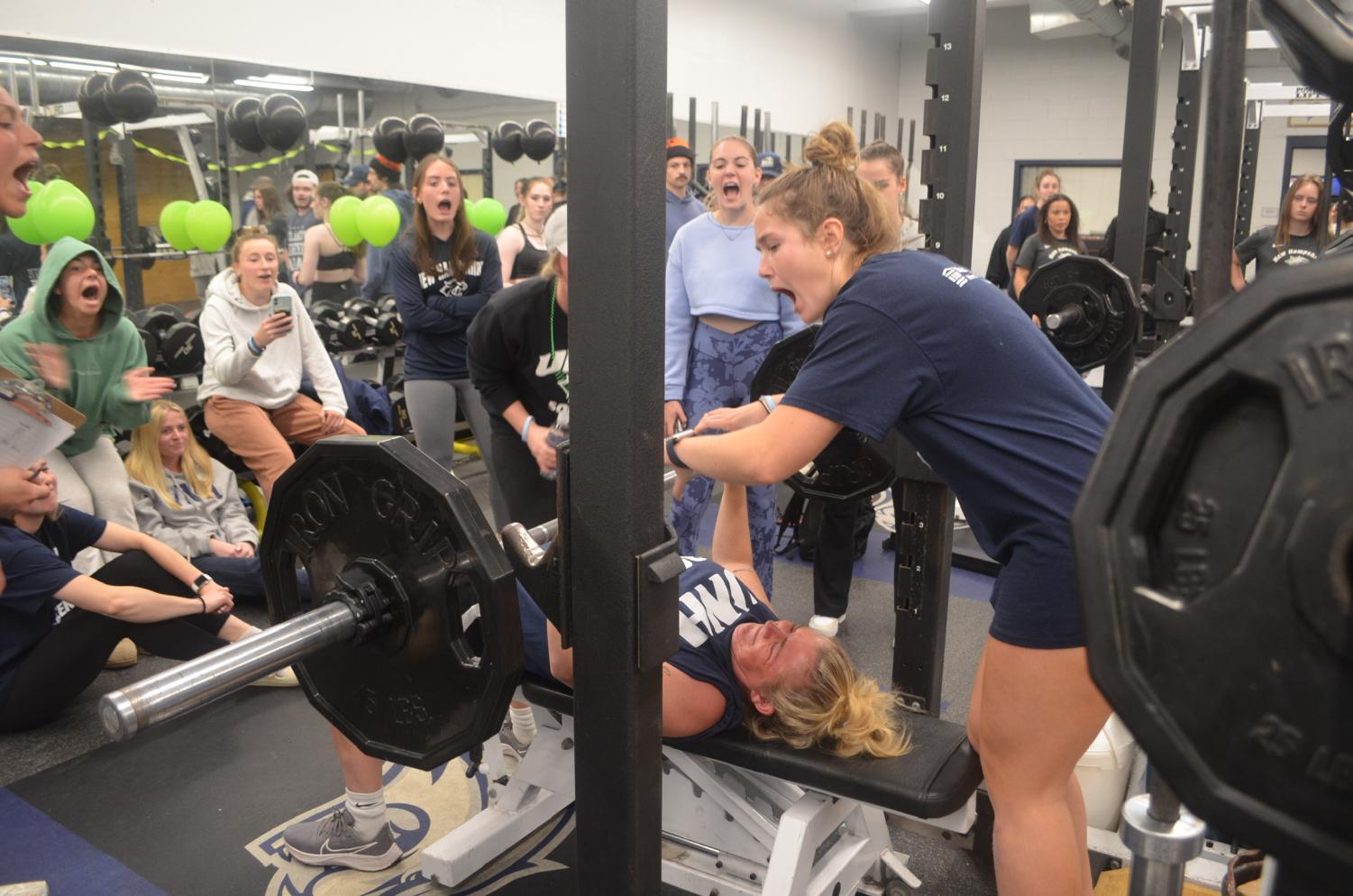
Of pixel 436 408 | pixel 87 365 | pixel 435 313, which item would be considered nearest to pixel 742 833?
pixel 436 408

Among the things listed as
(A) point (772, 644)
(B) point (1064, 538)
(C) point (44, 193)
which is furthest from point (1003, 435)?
(C) point (44, 193)

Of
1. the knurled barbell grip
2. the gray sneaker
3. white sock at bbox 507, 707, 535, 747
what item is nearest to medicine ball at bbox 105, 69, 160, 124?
white sock at bbox 507, 707, 535, 747

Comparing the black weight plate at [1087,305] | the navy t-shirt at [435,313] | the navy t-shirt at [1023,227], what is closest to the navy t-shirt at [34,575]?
the navy t-shirt at [435,313]

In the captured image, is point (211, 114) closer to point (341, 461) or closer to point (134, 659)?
point (134, 659)

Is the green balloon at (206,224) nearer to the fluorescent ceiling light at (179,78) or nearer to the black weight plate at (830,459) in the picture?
the fluorescent ceiling light at (179,78)

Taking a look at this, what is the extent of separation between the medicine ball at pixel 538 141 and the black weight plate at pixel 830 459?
4.22m

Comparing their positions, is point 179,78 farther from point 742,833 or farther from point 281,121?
point 742,833

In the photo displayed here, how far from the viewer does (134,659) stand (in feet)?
12.1

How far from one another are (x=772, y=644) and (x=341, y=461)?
99 cm

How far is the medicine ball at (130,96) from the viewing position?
15.6ft

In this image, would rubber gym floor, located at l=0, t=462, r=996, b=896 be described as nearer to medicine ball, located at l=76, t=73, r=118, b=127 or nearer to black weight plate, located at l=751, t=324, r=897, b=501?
black weight plate, located at l=751, t=324, r=897, b=501

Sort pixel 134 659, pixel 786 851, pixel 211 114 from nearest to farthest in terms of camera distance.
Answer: pixel 786 851
pixel 134 659
pixel 211 114

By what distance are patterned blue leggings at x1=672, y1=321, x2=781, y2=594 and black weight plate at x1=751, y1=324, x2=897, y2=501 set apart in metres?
0.37

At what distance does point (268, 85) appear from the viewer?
5.89 m
